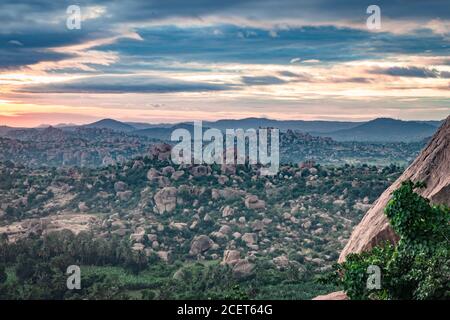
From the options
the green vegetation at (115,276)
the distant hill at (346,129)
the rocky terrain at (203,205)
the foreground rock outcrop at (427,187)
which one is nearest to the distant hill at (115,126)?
the distant hill at (346,129)

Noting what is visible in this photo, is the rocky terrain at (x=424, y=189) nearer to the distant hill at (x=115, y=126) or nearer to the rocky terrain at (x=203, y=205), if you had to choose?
the rocky terrain at (x=203, y=205)

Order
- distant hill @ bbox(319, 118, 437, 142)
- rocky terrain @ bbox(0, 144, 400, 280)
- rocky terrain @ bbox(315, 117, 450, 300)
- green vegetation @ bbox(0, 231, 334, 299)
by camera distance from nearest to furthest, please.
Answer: rocky terrain @ bbox(315, 117, 450, 300) → green vegetation @ bbox(0, 231, 334, 299) → rocky terrain @ bbox(0, 144, 400, 280) → distant hill @ bbox(319, 118, 437, 142)

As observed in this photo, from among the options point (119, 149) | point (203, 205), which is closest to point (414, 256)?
point (203, 205)

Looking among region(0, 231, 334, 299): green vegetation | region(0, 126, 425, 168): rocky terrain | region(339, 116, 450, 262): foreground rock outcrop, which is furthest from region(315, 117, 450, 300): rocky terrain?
region(0, 126, 425, 168): rocky terrain

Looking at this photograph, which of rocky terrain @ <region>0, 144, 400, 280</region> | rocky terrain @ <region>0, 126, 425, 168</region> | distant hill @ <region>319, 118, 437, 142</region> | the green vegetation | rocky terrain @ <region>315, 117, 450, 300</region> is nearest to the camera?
rocky terrain @ <region>315, 117, 450, 300</region>

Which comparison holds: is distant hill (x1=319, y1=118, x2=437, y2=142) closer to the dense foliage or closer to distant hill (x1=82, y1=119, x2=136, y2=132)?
distant hill (x1=82, y1=119, x2=136, y2=132)
